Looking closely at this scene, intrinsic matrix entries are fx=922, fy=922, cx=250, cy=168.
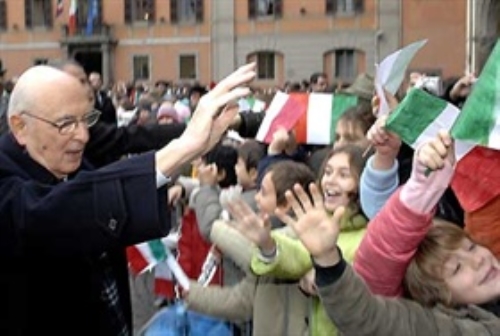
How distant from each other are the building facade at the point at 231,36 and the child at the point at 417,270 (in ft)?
117

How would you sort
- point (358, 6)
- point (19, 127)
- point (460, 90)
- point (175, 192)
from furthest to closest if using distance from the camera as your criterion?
point (358, 6) < point (175, 192) < point (460, 90) < point (19, 127)

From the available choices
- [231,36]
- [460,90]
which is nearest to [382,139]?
[460,90]

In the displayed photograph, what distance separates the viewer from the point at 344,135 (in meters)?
4.52

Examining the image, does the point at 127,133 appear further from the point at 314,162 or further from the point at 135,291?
the point at 135,291

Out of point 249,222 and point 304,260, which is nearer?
point 249,222

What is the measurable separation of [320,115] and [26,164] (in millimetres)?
3867

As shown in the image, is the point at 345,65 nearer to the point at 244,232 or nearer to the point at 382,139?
the point at 382,139

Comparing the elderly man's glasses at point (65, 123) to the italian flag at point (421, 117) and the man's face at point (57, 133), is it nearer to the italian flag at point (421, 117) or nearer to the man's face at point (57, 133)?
the man's face at point (57, 133)

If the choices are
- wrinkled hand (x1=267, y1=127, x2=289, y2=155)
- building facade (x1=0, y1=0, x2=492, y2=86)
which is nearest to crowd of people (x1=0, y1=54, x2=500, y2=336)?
wrinkled hand (x1=267, y1=127, x2=289, y2=155)

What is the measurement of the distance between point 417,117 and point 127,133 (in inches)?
69.9

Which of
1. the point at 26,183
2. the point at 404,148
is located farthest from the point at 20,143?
the point at 404,148

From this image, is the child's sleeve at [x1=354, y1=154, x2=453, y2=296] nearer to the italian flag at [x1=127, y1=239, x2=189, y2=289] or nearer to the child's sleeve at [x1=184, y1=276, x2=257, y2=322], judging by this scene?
the child's sleeve at [x1=184, y1=276, x2=257, y2=322]

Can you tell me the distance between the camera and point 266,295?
3518 millimetres

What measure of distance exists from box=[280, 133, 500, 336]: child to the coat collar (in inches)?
25.3
